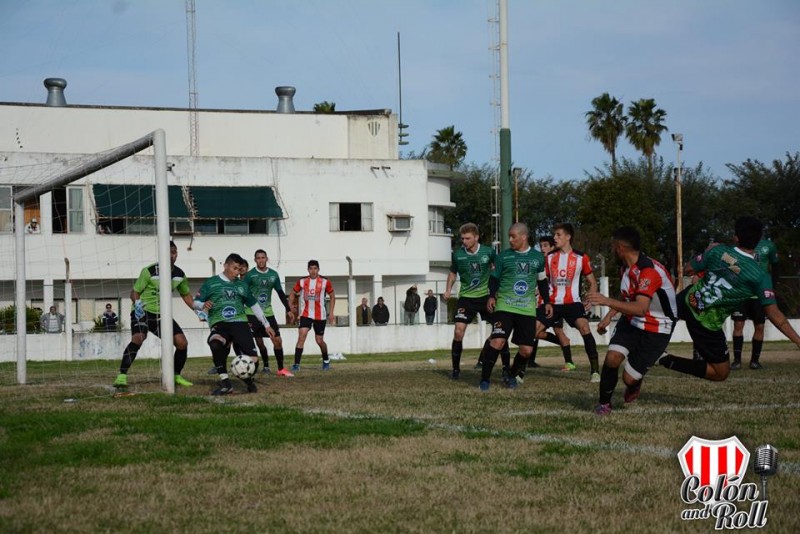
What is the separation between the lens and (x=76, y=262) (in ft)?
138

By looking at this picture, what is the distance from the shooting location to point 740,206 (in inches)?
2581

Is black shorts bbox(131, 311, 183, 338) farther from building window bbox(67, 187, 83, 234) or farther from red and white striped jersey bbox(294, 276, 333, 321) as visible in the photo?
building window bbox(67, 187, 83, 234)

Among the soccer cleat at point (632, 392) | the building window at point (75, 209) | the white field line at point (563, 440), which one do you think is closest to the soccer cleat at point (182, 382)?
the white field line at point (563, 440)

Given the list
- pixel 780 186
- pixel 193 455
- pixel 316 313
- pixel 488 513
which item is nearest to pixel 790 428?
pixel 488 513

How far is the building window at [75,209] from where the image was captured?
139ft

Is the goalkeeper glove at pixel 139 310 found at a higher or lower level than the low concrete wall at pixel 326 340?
higher

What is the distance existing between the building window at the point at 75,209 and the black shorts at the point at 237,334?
30197 mm

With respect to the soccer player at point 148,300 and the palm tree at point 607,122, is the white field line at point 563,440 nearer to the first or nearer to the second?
the soccer player at point 148,300

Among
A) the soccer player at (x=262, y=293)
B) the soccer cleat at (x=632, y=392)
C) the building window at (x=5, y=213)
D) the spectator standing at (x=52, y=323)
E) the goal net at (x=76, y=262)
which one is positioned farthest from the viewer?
the building window at (x=5, y=213)

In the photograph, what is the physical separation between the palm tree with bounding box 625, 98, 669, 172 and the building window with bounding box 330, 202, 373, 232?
103 ft

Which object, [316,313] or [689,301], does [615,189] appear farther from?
[689,301]

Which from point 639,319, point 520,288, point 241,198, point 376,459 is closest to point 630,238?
point 639,319

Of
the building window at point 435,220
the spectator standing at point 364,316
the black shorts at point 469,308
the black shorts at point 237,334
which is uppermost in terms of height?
the building window at point 435,220

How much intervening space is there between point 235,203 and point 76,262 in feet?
22.7
